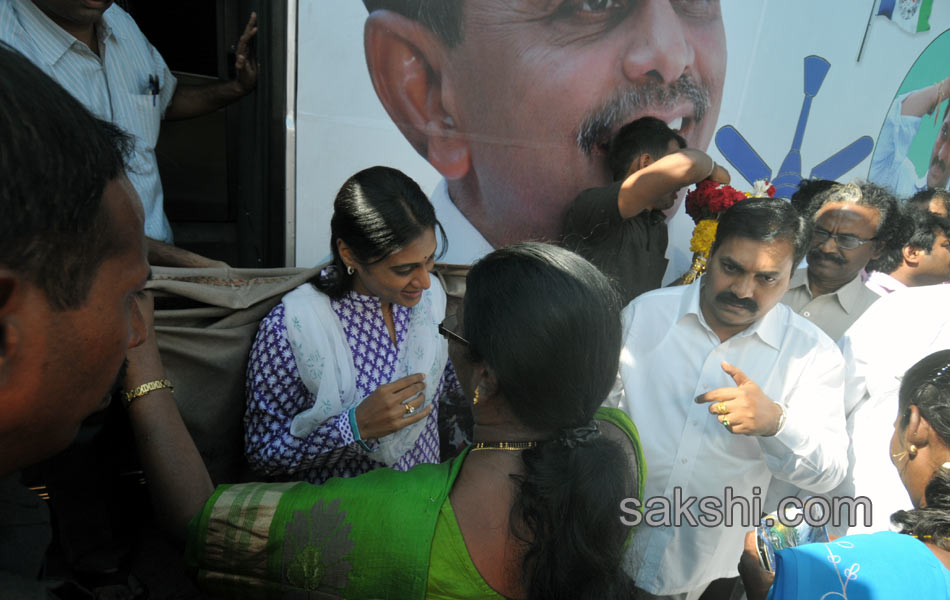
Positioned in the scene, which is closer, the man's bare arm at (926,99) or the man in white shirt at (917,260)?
the man in white shirt at (917,260)

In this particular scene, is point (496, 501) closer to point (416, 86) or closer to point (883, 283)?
point (416, 86)

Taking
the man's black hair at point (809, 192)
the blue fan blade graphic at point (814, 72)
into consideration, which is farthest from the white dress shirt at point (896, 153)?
the man's black hair at point (809, 192)

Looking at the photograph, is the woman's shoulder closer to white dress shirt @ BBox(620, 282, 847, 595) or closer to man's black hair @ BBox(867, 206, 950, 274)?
white dress shirt @ BBox(620, 282, 847, 595)

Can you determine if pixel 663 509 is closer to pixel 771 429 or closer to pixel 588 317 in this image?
pixel 771 429

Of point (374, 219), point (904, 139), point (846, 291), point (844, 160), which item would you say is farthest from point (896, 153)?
point (374, 219)

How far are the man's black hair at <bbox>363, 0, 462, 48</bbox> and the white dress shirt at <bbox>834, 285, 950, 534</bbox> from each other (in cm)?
215

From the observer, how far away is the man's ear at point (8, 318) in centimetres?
50

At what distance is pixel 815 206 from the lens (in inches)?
109

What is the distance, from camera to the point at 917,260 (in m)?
3.14

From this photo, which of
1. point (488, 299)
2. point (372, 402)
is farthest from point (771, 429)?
point (372, 402)

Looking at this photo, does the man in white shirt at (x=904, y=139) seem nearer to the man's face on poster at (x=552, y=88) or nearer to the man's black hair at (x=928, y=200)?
the man's black hair at (x=928, y=200)

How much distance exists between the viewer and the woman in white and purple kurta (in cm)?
158

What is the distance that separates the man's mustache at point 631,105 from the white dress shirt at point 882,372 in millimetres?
1456

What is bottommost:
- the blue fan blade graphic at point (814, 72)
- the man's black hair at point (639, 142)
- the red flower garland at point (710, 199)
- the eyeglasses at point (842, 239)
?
the eyeglasses at point (842, 239)
